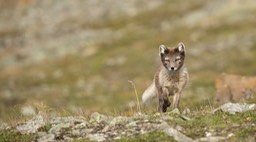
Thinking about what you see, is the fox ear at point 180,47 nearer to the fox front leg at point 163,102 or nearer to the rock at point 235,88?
the fox front leg at point 163,102

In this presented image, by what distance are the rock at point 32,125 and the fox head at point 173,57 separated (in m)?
4.57

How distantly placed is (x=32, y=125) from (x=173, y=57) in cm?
524

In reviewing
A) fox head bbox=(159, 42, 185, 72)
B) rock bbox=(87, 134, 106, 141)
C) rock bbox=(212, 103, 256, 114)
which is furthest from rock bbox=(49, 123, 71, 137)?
rock bbox=(212, 103, 256, 114)

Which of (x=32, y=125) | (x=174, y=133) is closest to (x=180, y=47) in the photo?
(x=174, y=133)

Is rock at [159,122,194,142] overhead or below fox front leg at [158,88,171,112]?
below

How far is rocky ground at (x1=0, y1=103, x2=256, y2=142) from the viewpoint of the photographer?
46.6 feet

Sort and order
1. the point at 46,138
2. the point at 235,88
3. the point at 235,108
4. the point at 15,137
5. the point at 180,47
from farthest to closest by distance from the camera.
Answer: the point at 235,88 < the point at 180,47 < the point at 235,108 < the point at 15,137 < the point at 46,138

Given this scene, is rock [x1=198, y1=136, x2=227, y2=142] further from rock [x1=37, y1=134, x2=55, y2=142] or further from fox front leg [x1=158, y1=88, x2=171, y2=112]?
fox front leg [x1=158, y1=88, x2=171, y2=112]

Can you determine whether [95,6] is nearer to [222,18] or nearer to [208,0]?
[208,0]

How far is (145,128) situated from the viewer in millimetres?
15078

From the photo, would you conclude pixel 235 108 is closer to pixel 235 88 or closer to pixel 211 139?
pixel 211 139

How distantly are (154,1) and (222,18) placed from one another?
112ft

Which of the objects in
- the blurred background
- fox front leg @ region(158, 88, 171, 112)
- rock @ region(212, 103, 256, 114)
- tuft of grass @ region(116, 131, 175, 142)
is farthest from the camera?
the blurred background

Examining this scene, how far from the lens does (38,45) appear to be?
355 feet
